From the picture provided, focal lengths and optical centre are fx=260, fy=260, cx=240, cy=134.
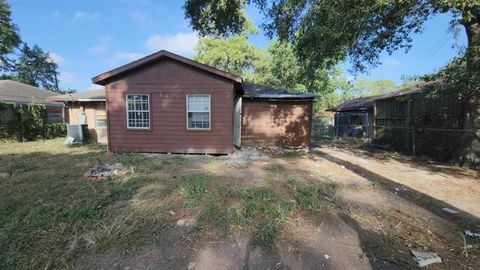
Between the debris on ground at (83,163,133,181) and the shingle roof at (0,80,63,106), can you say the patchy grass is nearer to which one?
the debris on ground at (83,163,133,181)

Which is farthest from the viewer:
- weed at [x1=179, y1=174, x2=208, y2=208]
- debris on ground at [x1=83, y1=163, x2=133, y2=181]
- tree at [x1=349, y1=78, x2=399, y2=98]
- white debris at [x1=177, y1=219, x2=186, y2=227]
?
tree at [x1=349, y1=78, x2=399, y2=98]

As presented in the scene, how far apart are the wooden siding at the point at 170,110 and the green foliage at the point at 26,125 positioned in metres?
6.73

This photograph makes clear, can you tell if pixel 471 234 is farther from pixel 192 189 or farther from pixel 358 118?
pixel 358 118

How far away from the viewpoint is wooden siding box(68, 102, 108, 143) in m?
12.8

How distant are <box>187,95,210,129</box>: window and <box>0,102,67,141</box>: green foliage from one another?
952 centimetres

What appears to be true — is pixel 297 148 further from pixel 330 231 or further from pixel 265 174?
pixel 330 231

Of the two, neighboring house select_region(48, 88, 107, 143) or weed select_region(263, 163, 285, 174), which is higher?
neighboring house select_region(48, 88, 107, 143)

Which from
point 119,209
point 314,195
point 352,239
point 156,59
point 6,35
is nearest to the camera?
point 352,239

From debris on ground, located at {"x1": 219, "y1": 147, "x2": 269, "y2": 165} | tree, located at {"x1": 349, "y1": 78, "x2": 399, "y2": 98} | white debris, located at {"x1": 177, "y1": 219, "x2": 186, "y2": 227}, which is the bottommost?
white debris, located at {"x1": 177, "y1": 219, "x2": 186, "y2": 227}

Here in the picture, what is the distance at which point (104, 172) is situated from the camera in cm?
597

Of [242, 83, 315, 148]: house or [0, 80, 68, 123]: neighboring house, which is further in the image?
[0, 80, 68, 123]: neighboring house

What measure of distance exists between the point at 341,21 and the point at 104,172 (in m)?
7.24

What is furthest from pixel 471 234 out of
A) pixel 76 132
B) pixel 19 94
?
pixel 19 94

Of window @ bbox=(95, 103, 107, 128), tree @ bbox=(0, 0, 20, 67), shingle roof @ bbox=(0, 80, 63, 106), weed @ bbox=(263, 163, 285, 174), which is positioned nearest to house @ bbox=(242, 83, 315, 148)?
weed @ bbox=(263, 163, 285, 174)
